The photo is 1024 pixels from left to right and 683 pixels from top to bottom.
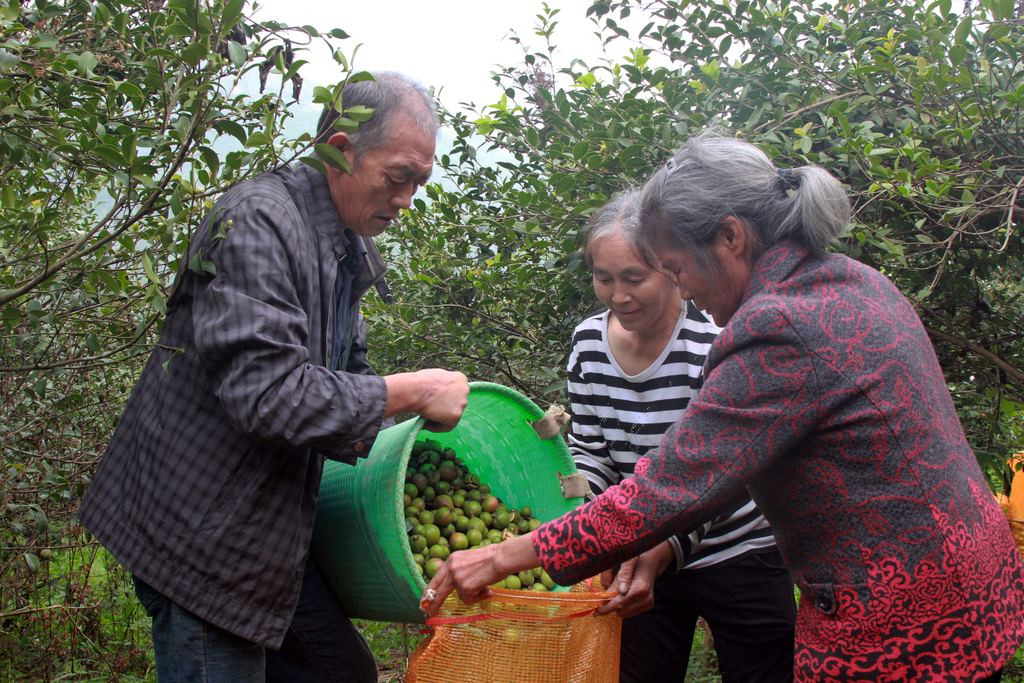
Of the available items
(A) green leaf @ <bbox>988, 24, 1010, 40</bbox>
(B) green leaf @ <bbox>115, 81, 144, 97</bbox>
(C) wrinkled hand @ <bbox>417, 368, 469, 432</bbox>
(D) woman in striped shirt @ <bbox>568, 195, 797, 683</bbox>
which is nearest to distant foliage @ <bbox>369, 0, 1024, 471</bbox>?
(A) green leaf @ <bbox>988, 24, 1010, 40</bbox>

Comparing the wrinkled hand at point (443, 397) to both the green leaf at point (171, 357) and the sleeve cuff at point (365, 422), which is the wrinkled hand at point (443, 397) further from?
the green leaf at point (171, 357)

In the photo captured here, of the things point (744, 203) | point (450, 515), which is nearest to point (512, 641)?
point (450, 515)

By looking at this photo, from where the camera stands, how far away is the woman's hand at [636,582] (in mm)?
1972

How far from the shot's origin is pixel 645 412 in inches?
91.6

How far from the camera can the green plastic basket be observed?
1.75m

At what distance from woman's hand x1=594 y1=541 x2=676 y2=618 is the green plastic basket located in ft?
0.93

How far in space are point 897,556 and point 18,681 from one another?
357 centimetres

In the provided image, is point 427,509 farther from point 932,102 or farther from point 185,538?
point 932,102

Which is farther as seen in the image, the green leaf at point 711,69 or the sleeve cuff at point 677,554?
the green leaf at point 711,69

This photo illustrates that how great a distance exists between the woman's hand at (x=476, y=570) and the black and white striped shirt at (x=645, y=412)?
2.33 ft

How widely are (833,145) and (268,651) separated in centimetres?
233

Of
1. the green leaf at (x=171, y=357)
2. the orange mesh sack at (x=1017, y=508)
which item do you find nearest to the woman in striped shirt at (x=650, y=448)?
the green leaf at (x=171, y=357)

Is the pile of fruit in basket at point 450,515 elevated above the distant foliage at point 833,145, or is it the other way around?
the distant foliage at point 833,145

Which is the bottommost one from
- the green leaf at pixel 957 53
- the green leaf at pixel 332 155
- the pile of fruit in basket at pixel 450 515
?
the pile of fruit in basket at pixel 450 515
